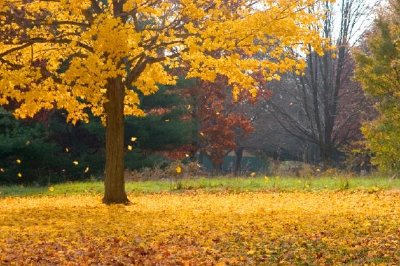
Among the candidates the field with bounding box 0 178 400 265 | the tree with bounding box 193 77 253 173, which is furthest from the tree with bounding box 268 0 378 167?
the field with bounding box 0 178 400 265

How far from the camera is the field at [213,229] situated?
24.9ft

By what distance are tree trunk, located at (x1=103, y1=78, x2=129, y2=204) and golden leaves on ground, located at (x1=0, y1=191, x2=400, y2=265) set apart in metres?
0.48

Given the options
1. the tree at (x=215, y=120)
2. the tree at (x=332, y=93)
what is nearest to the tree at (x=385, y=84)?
the tree at (x=332, y=93)

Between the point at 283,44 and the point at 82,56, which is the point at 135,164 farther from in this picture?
the point at 283,44

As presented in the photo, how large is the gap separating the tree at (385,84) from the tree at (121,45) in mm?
9401

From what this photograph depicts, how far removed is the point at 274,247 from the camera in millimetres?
8023

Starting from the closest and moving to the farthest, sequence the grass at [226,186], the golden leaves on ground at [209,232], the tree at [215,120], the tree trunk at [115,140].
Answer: the golden leaves on ground at [209,232]
the tree trunk at [115,140]
the grass at [226,186]
the tree at [215,120]

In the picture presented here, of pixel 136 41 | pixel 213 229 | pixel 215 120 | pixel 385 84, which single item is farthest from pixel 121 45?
pixel 215 120

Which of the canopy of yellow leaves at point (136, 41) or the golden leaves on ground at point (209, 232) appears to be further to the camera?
the canopy of yellow leaves at point (136, 41)

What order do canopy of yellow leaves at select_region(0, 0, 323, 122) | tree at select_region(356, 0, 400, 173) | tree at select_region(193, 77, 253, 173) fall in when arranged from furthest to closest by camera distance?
tree at select_region(193, 77, 253, 173)
tree at select_region(356, 0, 400, 173)
canopy of yellow leaves at select_region(0, 0, 323, 122)

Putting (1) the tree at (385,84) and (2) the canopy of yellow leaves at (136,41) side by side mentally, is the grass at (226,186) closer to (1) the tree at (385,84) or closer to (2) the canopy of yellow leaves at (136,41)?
(1) the tree at (385,84)

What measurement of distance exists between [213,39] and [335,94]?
1912cm

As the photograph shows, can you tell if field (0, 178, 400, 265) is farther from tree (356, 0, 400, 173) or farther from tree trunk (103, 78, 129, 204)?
tree (356, 0, 400, 173)

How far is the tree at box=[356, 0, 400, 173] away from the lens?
887 inches
